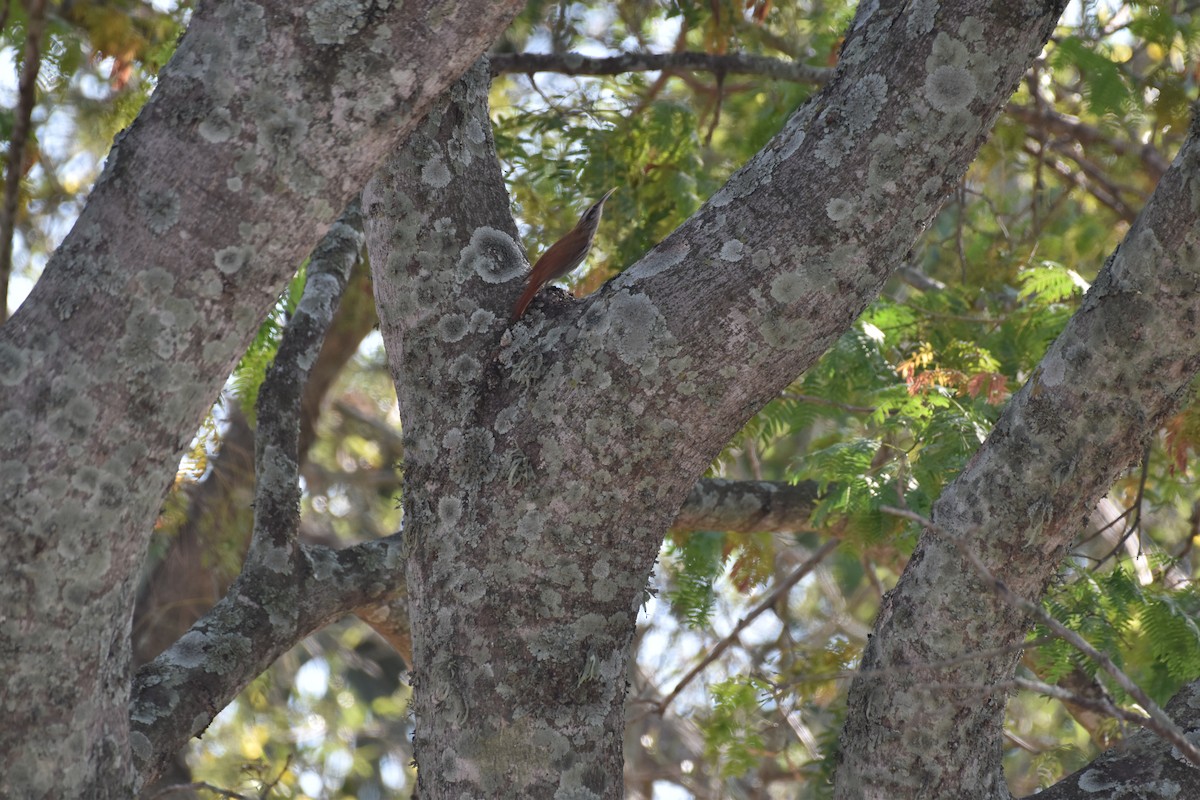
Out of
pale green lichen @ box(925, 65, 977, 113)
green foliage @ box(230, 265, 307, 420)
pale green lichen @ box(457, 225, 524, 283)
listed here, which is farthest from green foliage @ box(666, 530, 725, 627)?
pale green lichen @ box(925, 65, 977, 113)

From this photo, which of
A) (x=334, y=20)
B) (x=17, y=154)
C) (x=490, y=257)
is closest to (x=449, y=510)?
(x=490, y=257)

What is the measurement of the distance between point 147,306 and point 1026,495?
1.48 meters

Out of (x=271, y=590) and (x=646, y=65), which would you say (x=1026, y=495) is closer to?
(x=271, y=590)

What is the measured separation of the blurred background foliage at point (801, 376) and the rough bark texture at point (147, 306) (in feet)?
2.71

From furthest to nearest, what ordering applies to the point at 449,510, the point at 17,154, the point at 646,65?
the point at 646,65 < the point at 17,154 < the point at 449,510

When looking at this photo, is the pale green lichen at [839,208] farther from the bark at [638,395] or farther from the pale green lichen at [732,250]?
the pale green lichen at [732,250]

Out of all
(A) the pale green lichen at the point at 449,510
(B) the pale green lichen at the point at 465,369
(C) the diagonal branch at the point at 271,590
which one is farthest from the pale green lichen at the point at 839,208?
(C) the diagonal branch at the point at 271,590

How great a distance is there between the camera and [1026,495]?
2070 mm

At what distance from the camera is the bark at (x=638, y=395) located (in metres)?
2.08

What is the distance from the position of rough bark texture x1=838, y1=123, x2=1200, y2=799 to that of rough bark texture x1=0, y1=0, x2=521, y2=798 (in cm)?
121

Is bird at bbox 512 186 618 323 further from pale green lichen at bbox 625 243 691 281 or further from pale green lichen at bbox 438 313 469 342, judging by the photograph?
pale green lichen at bbox 625 243 691 281

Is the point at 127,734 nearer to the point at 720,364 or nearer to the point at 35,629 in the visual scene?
the point at 35,629

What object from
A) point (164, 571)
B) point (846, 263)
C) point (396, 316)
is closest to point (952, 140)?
point (846, 263)

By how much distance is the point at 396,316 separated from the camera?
2365 mm
